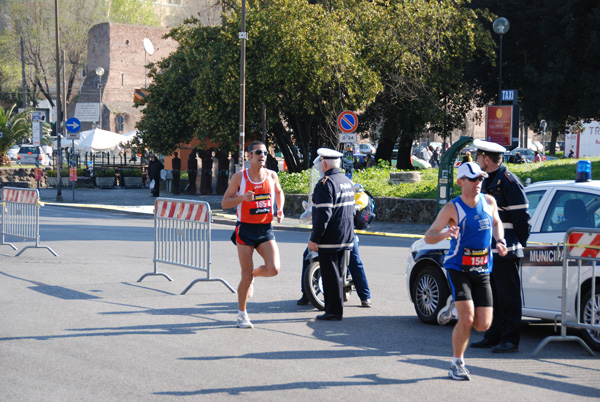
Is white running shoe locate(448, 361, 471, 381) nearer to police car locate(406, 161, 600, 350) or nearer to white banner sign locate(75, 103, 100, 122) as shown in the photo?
police car locate(406, 161, 600, 350)

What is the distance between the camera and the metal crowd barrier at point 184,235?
11.1 m

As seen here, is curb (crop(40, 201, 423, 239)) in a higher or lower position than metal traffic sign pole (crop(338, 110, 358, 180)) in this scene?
lower

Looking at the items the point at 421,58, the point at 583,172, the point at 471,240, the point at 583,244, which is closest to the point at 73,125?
the point at 421,58

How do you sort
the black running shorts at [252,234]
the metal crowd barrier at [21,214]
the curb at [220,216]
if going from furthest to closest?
A: the curb at [220,216] → the metal crowd barrier at [21,214] → the black running shorts at [252,234]

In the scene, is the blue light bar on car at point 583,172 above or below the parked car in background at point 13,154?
below

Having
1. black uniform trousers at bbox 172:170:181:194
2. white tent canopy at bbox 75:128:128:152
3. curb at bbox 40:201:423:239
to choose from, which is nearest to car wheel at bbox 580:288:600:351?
curb at bbox 40:201:423:239

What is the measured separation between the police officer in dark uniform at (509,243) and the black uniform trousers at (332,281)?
1.91 metres

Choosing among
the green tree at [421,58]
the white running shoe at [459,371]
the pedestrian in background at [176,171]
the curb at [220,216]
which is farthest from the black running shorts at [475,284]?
the pedestrian in background at [176,171]

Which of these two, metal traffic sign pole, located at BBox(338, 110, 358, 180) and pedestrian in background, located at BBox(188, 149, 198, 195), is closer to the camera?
metal traffic sign pole, located at BBox(338, 110, 358, 180)

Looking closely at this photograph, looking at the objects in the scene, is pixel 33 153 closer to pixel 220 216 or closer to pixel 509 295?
pixel 220 216

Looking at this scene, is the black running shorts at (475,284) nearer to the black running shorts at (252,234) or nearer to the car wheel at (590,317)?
the car wheel at (590,317)

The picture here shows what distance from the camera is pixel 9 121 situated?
155 ft

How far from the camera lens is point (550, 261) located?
812cm

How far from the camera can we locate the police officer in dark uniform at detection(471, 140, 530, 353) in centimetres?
773
